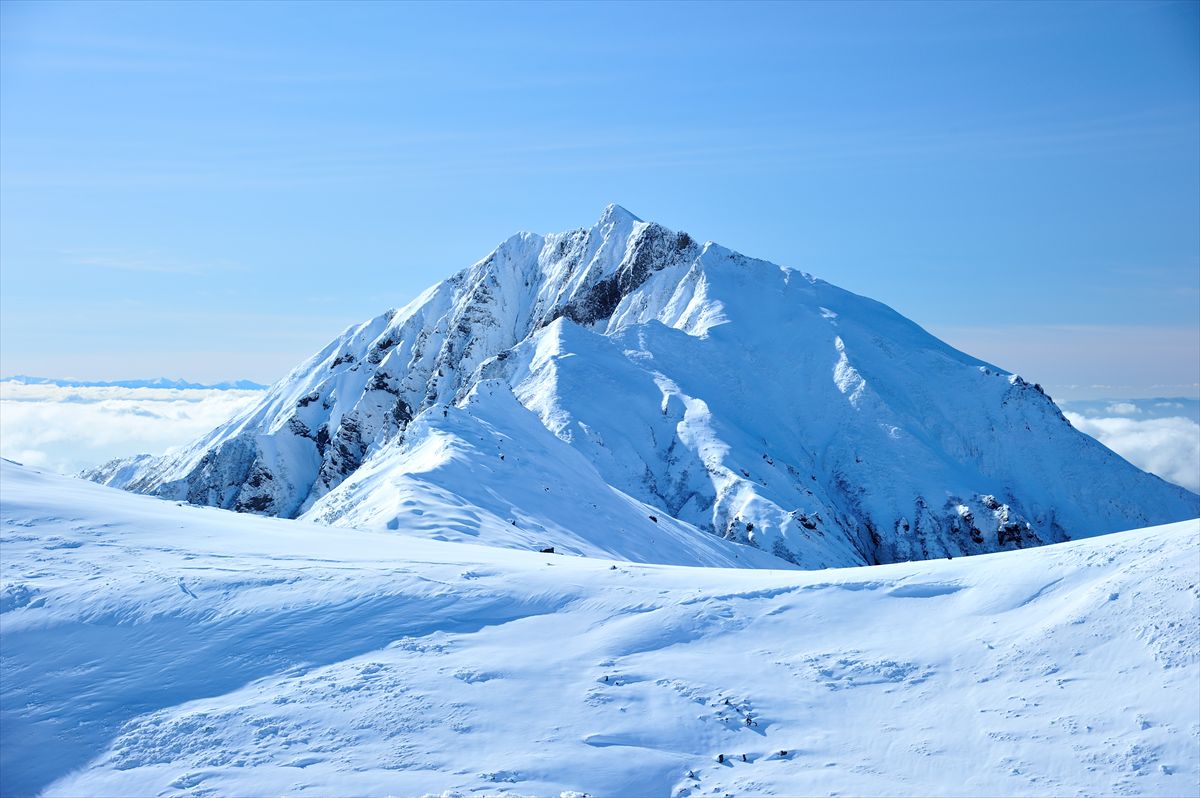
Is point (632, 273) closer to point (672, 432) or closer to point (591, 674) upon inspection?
point (672, 432)

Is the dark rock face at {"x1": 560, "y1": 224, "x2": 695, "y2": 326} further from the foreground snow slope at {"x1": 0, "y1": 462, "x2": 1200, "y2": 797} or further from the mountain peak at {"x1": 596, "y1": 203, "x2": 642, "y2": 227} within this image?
the foreground snow slope at {"x1": 0, "y1": 462, "x2": 1200, "y2": 797}

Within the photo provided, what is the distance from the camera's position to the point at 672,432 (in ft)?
297

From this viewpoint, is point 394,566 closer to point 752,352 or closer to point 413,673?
point 413,673

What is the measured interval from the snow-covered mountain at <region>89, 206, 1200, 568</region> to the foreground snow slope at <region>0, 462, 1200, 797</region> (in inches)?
623

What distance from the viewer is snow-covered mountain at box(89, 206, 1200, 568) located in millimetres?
53094

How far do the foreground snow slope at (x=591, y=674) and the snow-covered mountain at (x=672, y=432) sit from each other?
51.9 ft

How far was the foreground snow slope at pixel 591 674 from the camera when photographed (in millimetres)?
15742

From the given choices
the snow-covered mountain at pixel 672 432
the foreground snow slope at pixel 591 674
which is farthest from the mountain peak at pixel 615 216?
the foreground snow slope at pixel 591 674

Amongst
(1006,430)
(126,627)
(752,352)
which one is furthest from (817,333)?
(126,627)

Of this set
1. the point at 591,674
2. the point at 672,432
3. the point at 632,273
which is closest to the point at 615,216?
the point at 632,273

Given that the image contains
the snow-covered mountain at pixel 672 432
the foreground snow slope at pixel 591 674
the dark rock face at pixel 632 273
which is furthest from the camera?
the dark rock face at pixel 632 273

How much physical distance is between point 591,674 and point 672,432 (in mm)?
71829

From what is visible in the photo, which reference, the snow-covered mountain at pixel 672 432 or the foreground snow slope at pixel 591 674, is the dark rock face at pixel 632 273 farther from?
the foreground snow slope at pixel 591 674

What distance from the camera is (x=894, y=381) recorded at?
11050 cm
